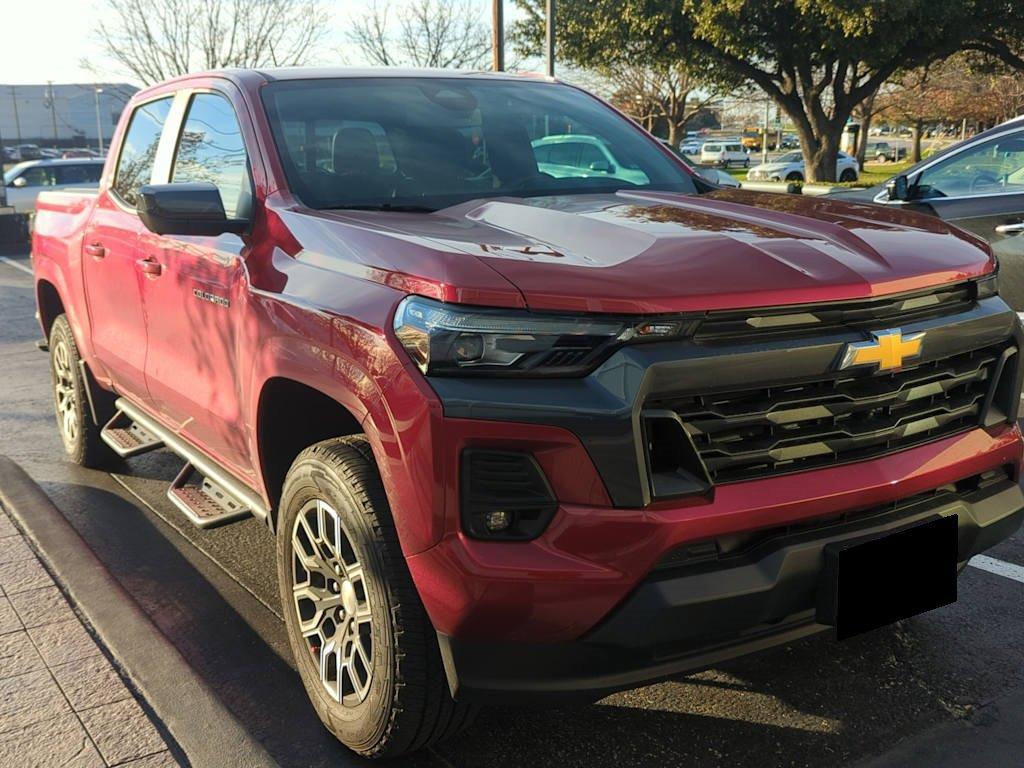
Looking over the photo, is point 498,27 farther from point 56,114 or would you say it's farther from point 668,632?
point 56,114

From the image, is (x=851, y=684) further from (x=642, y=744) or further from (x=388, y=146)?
(x=388, y=146)

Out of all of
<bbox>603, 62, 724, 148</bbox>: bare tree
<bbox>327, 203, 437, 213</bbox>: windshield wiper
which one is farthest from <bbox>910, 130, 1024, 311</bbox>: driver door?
<bbox>603, 62, 724, 148</bbox>: bare tree

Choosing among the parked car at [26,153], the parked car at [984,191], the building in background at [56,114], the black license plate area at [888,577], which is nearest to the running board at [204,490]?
the black license plate area at [888,577]

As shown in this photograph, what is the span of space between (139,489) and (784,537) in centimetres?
385

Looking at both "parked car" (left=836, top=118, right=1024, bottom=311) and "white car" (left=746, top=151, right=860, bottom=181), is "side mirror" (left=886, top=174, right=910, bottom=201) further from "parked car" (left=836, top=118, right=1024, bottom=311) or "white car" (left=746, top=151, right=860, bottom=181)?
"white car" (left=746, top=151, right=860, bottom=181)

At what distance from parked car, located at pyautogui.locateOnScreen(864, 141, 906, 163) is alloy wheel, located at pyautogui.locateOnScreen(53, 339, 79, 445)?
68445 mm

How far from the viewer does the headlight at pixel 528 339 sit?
7.21 ft

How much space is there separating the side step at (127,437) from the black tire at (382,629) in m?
1.92

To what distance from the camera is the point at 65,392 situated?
554 cm

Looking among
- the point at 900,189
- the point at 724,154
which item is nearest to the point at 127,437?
the point at 900,189

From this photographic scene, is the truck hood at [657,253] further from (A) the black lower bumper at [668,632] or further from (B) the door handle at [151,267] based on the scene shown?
(B) the door handle at [151,267]

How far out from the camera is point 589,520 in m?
2.15

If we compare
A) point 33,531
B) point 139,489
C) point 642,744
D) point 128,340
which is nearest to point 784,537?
point 642,744

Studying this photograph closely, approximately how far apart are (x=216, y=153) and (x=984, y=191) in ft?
16.3
